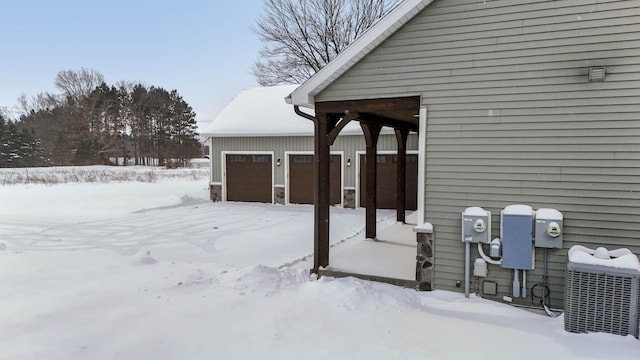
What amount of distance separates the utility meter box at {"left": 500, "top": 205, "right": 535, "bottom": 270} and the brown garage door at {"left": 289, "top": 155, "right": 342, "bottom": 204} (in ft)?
29.2

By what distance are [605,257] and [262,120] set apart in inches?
472

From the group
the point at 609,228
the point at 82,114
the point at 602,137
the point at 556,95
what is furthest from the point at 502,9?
the point at 82,114

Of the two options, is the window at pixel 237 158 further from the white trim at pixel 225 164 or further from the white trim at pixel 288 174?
the white trim at pixel 288 174

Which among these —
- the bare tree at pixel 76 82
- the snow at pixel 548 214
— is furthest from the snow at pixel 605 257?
the bare tree at pixel 76 82

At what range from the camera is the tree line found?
34.9 meters

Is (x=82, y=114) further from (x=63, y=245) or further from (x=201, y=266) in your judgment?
(x=201, y=266)

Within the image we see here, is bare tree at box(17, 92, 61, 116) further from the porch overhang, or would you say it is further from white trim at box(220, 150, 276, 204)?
the porch overhang

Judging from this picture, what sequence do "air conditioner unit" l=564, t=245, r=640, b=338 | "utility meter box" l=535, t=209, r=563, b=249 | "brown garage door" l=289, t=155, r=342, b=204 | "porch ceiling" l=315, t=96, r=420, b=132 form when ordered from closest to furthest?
"air conditioner unit" l=564, t=245, r=640, b=338 < "utility meter box" l=535, t=209, r=563, b=249 < "porch ceiling" l=315, t=96, r=420, b=132 < "brown garage door" l=289, t=155, r=342, b=204

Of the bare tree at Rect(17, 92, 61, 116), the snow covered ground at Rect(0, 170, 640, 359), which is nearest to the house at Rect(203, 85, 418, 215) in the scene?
the snow covered ground at Rect(0, 170, 640, 359)

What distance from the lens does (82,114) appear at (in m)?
35.8

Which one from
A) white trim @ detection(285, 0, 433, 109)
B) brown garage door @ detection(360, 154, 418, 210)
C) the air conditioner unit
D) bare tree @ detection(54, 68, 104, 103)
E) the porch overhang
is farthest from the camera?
bare tree @ detection(54, 68, 104, 103)

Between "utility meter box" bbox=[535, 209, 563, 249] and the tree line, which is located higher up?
the tree line

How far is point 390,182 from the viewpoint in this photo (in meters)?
12.6

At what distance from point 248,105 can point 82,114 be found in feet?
90.5
